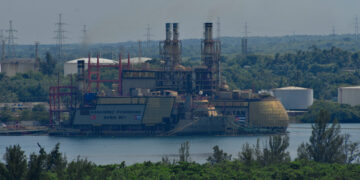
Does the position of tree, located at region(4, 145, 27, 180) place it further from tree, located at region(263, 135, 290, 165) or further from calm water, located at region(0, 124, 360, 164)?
calm water, located at region(0, 124, 360, 164)

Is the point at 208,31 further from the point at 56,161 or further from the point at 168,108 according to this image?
the point at 56,161

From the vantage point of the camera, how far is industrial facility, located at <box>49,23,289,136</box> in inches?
6919

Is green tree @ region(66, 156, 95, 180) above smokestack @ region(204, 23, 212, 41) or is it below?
below

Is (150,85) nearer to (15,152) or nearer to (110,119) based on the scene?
(110,119)

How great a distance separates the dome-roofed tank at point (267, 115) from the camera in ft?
585

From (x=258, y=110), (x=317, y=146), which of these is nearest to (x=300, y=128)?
(x=258, y=110)

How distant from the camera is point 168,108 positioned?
177625 mm

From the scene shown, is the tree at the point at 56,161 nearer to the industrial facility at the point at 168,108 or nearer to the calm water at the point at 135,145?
the calm water at the point at 135,145

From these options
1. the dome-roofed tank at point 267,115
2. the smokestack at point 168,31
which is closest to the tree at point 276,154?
the dome-roofed tank at point 267,115

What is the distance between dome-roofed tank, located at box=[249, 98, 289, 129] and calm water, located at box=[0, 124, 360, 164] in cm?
304

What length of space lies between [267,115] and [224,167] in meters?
85.3

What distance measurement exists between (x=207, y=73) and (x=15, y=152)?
112116 millimetres

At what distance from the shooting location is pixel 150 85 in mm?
185500

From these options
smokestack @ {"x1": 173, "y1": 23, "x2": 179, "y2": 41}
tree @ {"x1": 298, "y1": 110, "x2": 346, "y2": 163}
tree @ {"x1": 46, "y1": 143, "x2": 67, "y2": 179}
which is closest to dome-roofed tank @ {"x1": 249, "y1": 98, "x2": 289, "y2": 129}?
smokestack @ {"x1": 173, "y1": 23, "x2": 179, "y2": 41}
